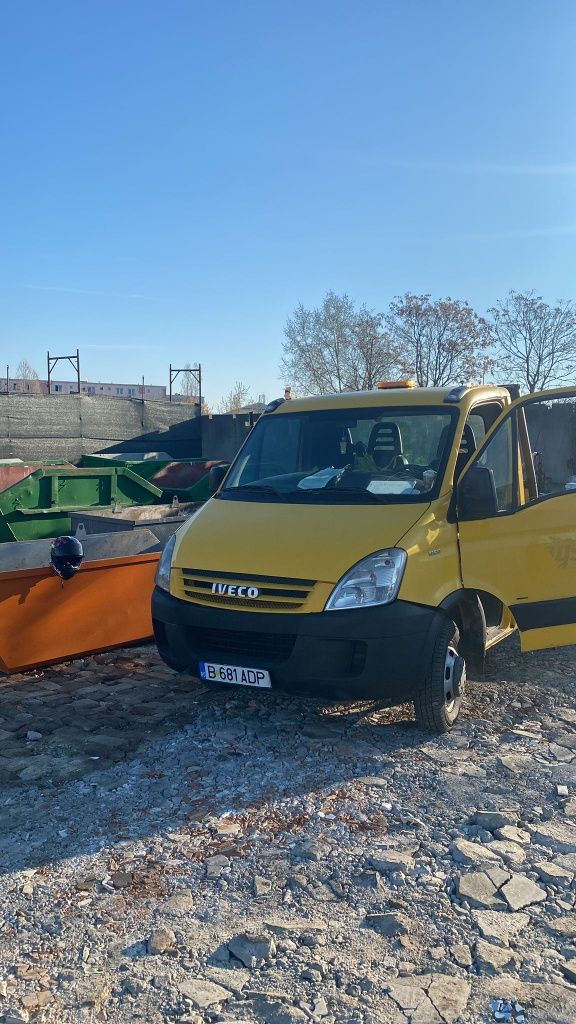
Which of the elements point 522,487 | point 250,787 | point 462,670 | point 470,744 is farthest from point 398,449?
point 250,787

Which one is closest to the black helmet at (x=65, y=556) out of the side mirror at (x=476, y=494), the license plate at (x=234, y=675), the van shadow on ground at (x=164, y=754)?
the van shadow on ground at (x=164, y=754)

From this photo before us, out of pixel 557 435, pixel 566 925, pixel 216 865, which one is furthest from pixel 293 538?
pixel 557 435

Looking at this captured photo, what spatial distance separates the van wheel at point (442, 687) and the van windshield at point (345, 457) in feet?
2.92

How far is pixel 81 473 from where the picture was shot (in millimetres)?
11852

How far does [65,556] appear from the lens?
6.31 m

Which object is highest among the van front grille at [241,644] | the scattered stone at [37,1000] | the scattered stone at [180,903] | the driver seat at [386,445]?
the driver seat at [386,445]

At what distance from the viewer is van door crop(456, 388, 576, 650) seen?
5172 millimetres

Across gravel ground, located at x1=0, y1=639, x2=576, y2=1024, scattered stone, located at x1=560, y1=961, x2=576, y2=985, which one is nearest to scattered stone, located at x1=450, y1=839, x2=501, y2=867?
gravel ground, located at x1=0, y1=639, x2=576, y2=1024

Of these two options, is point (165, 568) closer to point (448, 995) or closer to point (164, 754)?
point (164, 754)

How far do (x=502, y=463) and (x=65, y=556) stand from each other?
3324 mm

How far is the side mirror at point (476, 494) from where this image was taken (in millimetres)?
5055

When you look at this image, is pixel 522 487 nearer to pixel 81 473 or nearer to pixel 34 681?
pixel 34 681

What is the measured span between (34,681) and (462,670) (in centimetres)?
331

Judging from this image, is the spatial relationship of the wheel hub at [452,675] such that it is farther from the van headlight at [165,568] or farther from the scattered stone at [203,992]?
the scattered stone at [203,992]
